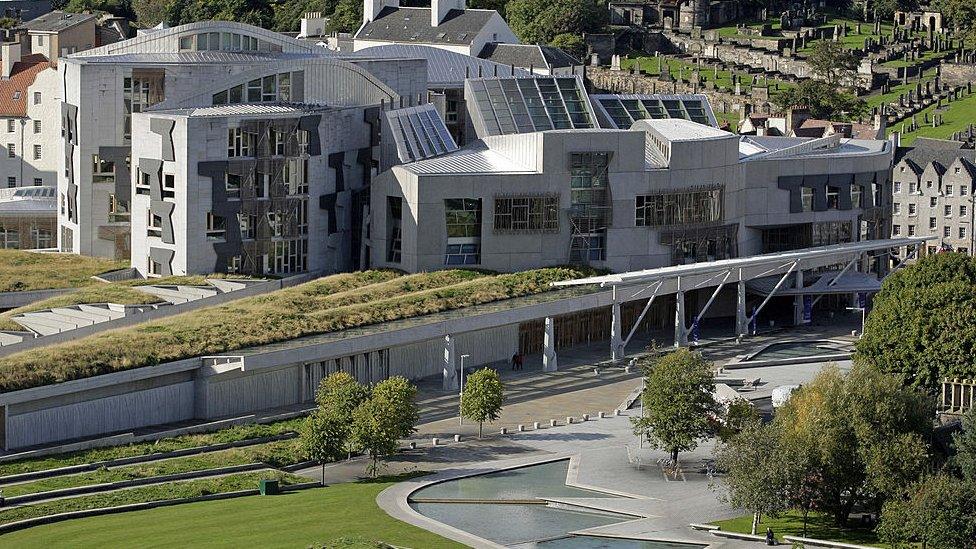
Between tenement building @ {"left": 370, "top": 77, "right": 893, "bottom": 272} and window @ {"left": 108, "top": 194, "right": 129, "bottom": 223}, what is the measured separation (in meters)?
14.0

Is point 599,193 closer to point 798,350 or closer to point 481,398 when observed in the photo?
point 798,350

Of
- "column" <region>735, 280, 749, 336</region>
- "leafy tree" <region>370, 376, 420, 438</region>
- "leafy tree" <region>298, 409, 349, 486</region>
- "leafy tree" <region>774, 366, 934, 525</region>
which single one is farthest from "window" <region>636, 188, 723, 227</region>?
"leafy tree" <region>298, 409, 349, 486</region>

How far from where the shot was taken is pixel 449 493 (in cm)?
8944

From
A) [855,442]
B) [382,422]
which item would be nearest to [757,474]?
[855,442]

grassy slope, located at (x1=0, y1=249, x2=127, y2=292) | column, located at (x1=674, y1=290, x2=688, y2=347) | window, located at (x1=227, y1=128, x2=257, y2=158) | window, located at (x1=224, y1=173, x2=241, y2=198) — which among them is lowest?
column, located at (x1=674, y1=290, x2=688, y2=347)

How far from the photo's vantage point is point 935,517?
81688 millimetres

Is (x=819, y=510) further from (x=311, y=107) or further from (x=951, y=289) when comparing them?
(x=311, y=107)

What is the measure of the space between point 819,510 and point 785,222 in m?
50.9

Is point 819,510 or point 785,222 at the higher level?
point 785,222

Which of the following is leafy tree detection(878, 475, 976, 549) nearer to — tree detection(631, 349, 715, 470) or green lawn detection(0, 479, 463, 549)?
tree detection(631, 349, 715, 470)

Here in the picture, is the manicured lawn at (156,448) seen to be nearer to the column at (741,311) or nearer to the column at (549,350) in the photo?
the column at (549,350)

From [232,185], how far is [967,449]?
1843 inches

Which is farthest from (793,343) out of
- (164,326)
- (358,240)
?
(164,326)

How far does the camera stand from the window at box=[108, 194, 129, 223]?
419ft
